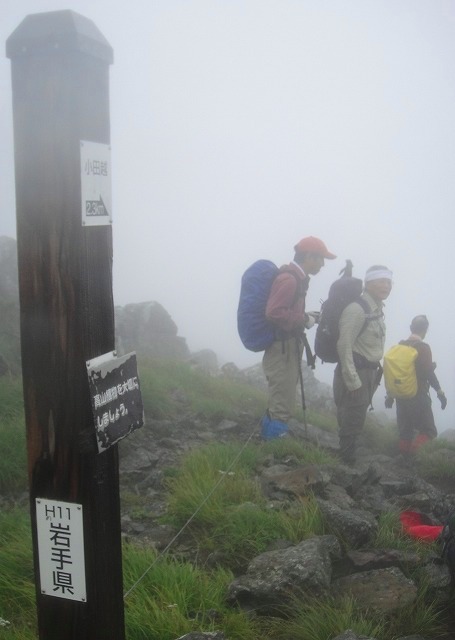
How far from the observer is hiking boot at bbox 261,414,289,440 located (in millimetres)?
6742

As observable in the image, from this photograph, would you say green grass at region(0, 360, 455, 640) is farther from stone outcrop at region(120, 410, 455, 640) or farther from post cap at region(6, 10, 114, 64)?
post cap at region(6, 10, 114, 64)

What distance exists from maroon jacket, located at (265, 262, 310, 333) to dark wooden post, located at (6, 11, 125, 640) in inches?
168

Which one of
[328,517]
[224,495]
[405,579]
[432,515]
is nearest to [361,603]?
[405,579]

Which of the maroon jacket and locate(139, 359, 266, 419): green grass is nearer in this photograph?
the maroon jacket

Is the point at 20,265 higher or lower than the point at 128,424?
higher

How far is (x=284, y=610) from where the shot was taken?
11.0 feet

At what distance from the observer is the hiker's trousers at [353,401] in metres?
6.73

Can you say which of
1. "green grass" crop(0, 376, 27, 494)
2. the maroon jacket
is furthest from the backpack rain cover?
"green grass" crop(0, 376, 27, 494)

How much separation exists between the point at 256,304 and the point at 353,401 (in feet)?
5.03

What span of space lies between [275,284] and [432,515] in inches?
107

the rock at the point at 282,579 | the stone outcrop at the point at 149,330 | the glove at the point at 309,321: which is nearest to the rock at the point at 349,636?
the rock at the point at 282,579

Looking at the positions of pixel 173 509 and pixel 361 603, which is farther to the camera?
pixel 173 509

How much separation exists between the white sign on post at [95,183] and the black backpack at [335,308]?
4.64 m

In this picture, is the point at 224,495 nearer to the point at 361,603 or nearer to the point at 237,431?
the point at 361,603
